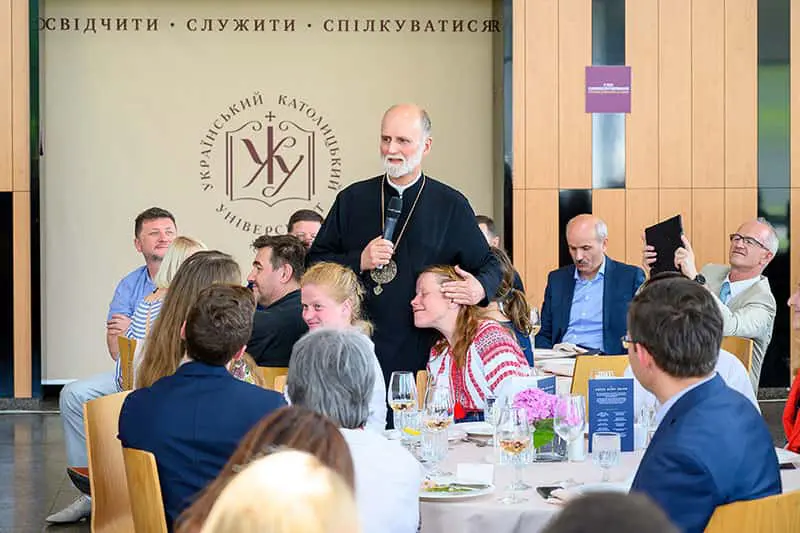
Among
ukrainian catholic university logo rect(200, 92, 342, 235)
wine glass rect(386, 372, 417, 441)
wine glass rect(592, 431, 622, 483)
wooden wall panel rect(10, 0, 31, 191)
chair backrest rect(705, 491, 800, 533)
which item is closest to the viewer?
chair backrest rect(705, 491, 800, 533)

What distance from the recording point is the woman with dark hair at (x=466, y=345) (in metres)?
4.80

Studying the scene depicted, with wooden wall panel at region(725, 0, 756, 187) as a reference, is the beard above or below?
below

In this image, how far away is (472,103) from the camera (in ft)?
32.7

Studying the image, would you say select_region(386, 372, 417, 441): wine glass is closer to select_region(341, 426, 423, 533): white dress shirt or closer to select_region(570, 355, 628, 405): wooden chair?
select_region(341, 426, 423, 533): white dress shirt

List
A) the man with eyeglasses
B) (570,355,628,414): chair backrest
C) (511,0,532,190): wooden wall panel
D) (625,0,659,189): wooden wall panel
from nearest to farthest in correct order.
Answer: (570,355,628,414): chair backrest → the man with eyeglasses → (511,0,532,190): wooden wall panel → (625,0,659,189): wooden wall panel

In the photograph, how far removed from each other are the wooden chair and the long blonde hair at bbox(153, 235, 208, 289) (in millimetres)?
1875

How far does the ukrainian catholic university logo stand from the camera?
9938mm

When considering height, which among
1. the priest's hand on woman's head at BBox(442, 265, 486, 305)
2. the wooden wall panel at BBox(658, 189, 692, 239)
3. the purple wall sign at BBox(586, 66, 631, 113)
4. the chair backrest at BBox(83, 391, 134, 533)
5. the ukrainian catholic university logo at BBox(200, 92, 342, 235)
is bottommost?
the chair backrest at BBox(83, 391, 134, 533)

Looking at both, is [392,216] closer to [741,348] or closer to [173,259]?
[173,259]

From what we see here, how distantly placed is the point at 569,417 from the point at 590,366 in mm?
1530

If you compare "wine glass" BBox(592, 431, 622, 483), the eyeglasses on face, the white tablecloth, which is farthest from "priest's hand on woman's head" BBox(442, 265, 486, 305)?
the eyeglasses on face

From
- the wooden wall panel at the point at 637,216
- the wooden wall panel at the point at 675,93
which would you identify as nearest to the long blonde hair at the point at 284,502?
the wooden wall panel at the point at 637,216

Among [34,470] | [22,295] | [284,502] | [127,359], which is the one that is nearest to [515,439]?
[284,502]

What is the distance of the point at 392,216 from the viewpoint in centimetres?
486
